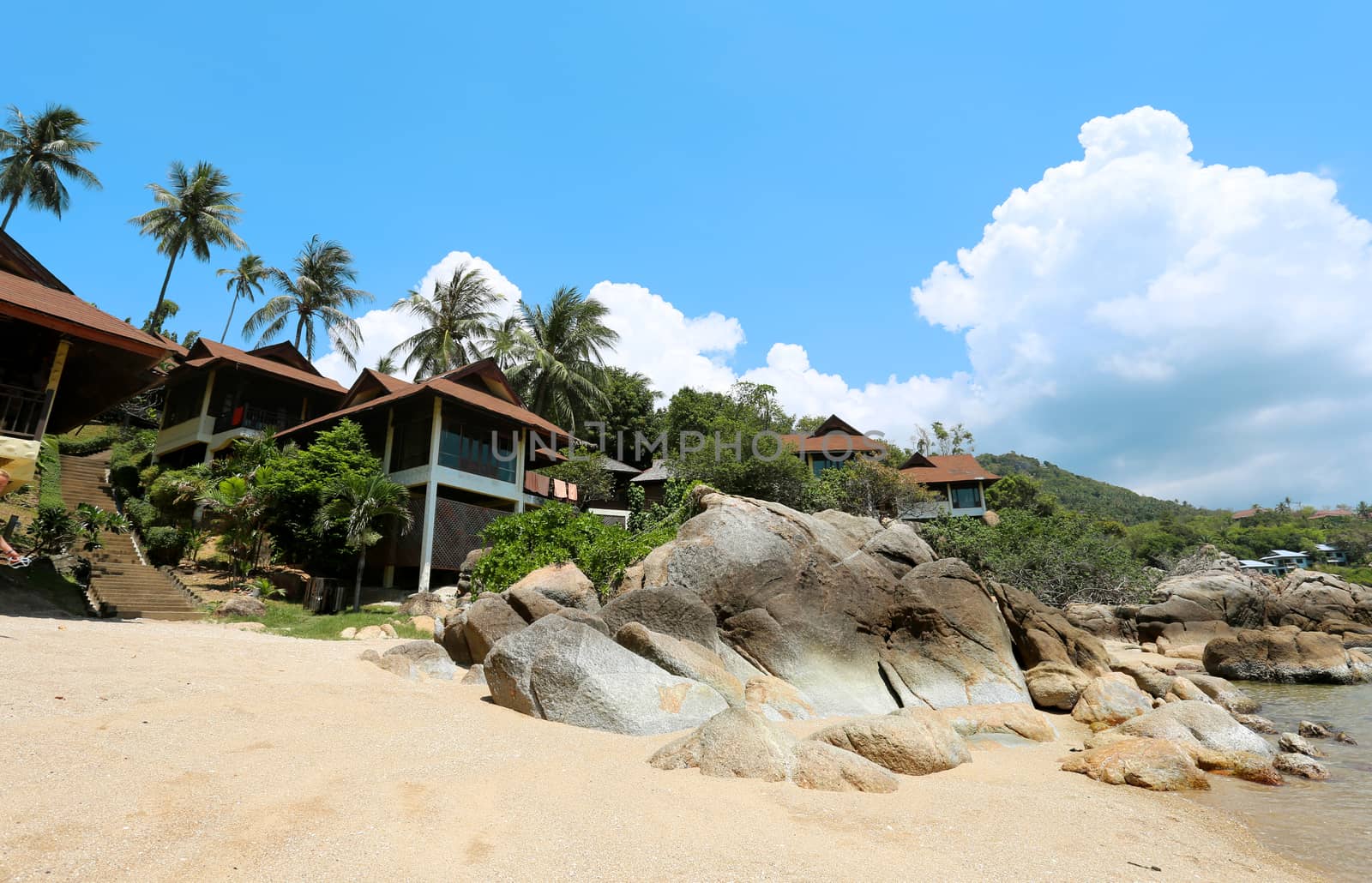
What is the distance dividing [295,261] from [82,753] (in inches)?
1475

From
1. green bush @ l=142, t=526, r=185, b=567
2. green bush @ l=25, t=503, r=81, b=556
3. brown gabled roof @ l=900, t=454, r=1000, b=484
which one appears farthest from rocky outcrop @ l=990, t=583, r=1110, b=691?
brown gabled roof @ l=900, t=454, r=1000, b=484

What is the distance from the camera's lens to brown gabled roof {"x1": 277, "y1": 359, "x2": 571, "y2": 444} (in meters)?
22.6

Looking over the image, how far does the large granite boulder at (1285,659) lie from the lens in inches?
652

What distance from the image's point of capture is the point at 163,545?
63.3ft

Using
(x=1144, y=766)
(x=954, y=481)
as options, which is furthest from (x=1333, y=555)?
(x=1144, y=766)

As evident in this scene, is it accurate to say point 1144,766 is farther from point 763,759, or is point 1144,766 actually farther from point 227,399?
point 227,399

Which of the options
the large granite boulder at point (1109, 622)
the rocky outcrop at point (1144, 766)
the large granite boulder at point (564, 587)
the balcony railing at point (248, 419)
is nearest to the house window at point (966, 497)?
the large granite boulder at point (1109, 622)

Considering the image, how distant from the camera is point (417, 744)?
18.1 feet

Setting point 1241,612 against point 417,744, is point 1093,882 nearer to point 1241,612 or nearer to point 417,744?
point 417,744

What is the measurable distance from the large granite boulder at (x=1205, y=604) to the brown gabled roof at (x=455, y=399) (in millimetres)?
22296

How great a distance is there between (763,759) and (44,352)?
16.8 metres

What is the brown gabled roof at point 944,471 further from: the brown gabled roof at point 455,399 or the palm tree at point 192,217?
the palm tree at point 192,217

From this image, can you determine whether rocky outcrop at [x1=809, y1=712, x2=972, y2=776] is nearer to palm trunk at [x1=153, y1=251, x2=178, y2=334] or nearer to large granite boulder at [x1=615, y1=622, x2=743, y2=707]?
large granite boulder at [x1=615, y1=622, x2=743, y2=707]

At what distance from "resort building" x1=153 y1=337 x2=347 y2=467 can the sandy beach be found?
21757 millimetres
